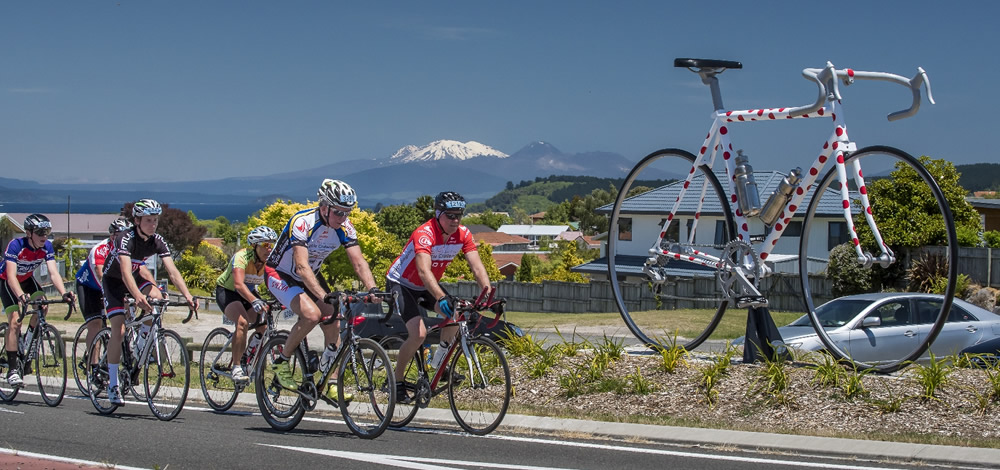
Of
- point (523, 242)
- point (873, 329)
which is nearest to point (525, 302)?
point (873, 329)

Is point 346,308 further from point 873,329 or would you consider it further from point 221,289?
point 873,329

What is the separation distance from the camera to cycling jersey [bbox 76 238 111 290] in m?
11.0

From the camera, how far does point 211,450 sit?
7.88m

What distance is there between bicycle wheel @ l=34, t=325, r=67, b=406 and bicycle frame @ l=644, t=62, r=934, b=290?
23.0 ft

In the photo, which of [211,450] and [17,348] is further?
[17,348]

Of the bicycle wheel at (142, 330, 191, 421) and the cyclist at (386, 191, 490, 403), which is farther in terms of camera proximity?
the bicycle wheel at (142, 330, 191, 421)

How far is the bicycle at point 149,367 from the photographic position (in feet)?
32.9

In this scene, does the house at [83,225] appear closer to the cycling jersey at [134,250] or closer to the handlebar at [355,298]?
the cycling jersey at [134,250]

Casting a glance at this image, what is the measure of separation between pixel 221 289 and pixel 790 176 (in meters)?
6.58

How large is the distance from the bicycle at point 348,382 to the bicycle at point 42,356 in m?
3.98

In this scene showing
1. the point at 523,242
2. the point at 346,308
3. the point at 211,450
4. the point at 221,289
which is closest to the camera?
the point at 211,450

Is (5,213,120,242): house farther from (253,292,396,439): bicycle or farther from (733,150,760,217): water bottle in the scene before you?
(733,150,760,217): water bottle

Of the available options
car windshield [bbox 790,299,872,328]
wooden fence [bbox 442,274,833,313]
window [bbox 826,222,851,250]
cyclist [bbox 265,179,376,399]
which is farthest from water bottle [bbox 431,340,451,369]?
window [bbox 826,222,851,250]

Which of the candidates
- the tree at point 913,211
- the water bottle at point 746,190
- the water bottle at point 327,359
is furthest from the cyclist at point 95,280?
the tree at point 913,211
